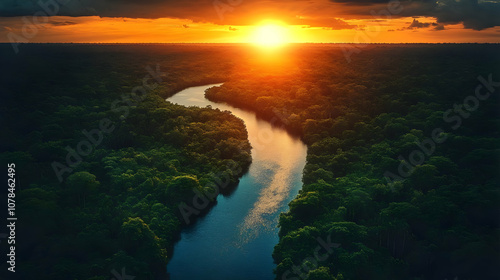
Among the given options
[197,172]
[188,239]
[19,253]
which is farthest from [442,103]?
[19,253]

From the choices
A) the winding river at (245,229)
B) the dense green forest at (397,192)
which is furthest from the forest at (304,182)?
the winding river at (245,229)

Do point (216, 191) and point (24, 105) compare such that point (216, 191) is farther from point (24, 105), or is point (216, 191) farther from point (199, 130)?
point (24, 105)

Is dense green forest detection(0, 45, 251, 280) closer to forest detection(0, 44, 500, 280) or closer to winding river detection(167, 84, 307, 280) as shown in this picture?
forest detection(0, 44, 500, 280)

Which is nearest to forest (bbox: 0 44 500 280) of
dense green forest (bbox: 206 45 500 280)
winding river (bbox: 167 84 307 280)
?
dense green forest (bbox: 206 45 500 280)

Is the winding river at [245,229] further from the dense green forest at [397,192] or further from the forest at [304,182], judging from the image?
the dense green forest at [397,192]

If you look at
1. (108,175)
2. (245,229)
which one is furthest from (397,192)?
(108,175)

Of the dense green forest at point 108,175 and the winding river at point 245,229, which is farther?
the winding river at point 245,229
